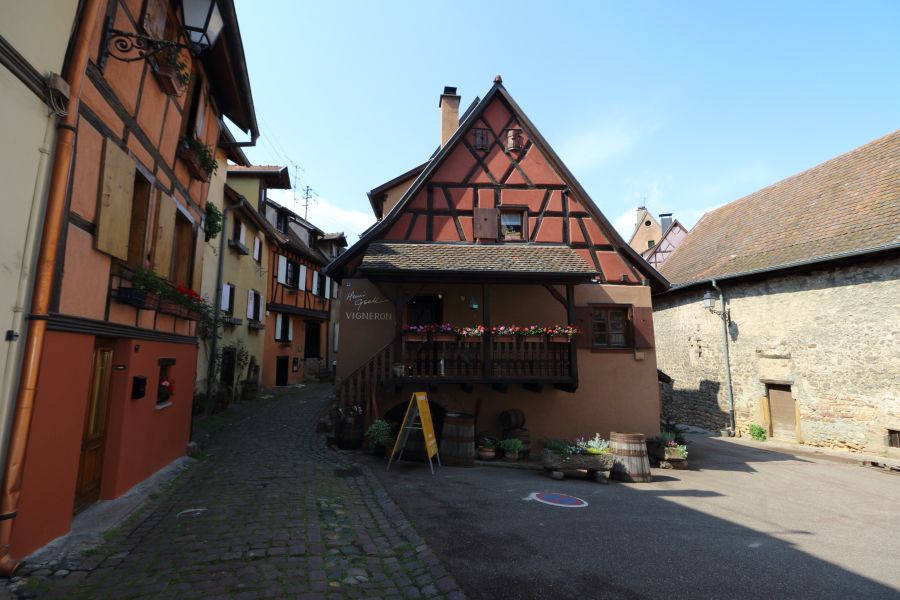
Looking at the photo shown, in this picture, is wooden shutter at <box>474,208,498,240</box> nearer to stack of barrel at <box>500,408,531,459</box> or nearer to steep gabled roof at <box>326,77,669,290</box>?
steep gabled roof at <box>326,77,669,290</box>

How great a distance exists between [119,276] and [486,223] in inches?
318

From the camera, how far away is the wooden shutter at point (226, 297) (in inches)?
588

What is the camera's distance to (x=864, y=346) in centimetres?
1215

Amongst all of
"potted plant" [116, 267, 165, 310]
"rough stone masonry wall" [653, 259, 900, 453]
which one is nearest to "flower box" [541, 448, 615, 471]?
"potted plant" [116, 267, 165, 310]

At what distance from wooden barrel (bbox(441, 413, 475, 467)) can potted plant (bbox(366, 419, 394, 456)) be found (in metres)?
1.12

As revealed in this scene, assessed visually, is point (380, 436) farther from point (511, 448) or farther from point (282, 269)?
point (282, 269)

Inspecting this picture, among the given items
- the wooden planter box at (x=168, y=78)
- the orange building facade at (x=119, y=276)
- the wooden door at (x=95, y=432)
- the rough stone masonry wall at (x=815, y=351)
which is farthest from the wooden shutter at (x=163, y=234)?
the rough stone masonry wall at (x=815, y=351)

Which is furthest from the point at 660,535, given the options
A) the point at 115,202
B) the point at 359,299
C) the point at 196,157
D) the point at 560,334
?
the point at 196,157

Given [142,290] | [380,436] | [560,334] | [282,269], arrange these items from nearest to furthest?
[142,290], [380,436], [560,334], [282,269]

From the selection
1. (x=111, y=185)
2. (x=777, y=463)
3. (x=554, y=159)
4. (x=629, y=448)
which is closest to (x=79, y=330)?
(x=111, y=185)

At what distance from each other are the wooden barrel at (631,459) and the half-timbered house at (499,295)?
169 cm

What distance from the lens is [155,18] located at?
6.09 meters

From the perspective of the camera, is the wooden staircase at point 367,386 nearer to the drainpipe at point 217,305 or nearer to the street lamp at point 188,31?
the drainpipe at point 217,305

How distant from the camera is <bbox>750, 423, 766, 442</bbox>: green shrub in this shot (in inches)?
583
